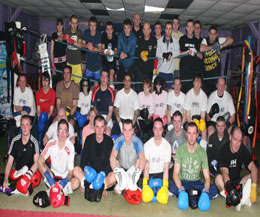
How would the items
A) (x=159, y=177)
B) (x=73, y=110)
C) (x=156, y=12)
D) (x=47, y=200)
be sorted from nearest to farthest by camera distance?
(x=47, y=200) → (x=159, y=177) → (x=73, y=110) → (x=156, y=12)

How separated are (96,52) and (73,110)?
1.46 m

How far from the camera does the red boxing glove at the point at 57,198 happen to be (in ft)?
11.5

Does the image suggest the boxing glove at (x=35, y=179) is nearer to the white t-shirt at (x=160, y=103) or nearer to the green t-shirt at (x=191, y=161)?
the green t-shirt at (x=191, y=161)

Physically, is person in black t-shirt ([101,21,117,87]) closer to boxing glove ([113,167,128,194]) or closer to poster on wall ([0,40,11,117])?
boxing glove ([113,167,128,194])

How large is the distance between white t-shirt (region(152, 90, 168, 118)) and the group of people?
23mm

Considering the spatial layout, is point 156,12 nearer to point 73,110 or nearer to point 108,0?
point 108,0

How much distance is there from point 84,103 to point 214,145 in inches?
124

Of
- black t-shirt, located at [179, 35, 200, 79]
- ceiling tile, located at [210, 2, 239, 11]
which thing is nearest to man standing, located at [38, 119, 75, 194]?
black t-shirt, located at [179, 35, 200, 79]

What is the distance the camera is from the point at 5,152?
239 inches

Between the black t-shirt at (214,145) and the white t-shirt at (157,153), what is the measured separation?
90cm

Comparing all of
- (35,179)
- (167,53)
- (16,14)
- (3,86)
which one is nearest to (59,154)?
(35,179)

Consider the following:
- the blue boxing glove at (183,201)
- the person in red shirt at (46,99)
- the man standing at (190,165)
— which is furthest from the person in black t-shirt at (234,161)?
the person in red shirt at (46,99)

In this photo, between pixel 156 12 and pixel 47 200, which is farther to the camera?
pixel 156 12

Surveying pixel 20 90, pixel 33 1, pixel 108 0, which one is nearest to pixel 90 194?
pixel 20 90
